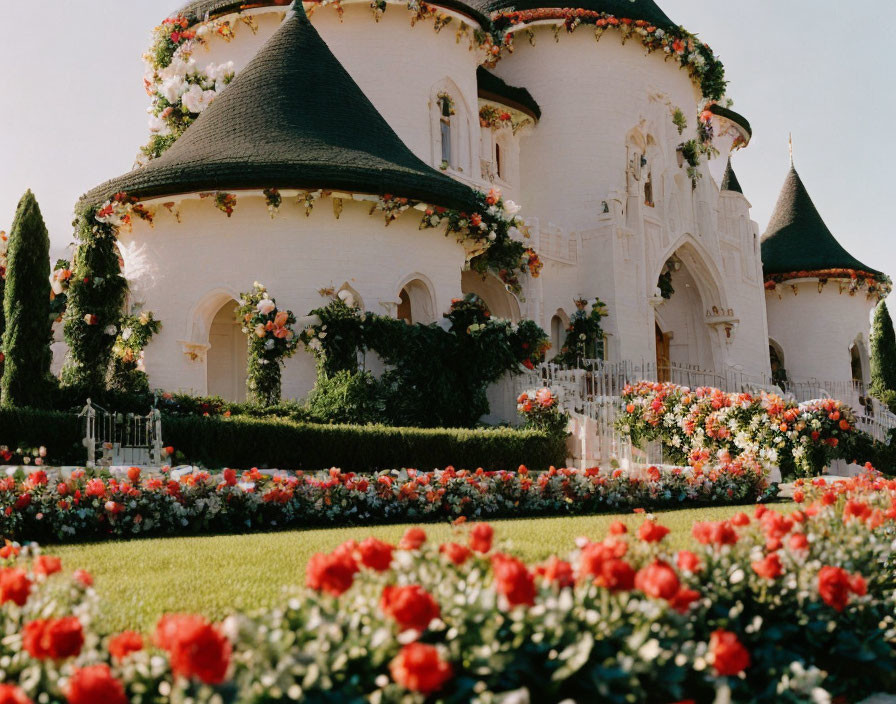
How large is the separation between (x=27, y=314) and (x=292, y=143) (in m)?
6.17

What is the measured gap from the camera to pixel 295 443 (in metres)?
14.8

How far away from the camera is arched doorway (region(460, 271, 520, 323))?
24.3 metres

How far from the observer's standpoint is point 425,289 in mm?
20422

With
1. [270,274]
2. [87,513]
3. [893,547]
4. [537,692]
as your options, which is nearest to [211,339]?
[270,274]

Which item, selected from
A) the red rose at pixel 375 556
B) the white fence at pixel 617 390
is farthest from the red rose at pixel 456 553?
the white fence at pixel 617 390

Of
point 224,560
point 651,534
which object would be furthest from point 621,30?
point 651,534

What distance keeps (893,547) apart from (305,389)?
45.0ft

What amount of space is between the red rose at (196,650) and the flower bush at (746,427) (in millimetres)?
12061

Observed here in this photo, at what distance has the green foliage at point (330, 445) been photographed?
14344 mm

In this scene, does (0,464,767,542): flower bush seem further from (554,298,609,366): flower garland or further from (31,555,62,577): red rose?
(554,298,609,366): flower garland

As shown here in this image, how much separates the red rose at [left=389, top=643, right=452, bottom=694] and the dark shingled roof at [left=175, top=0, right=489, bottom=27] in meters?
23.3

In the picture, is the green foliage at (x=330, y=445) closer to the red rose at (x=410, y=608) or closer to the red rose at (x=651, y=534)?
the red rose at (x=651, y=534)

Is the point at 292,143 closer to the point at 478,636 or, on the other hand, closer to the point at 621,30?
the point at 621,30

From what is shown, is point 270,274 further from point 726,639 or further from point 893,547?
point 726,639
